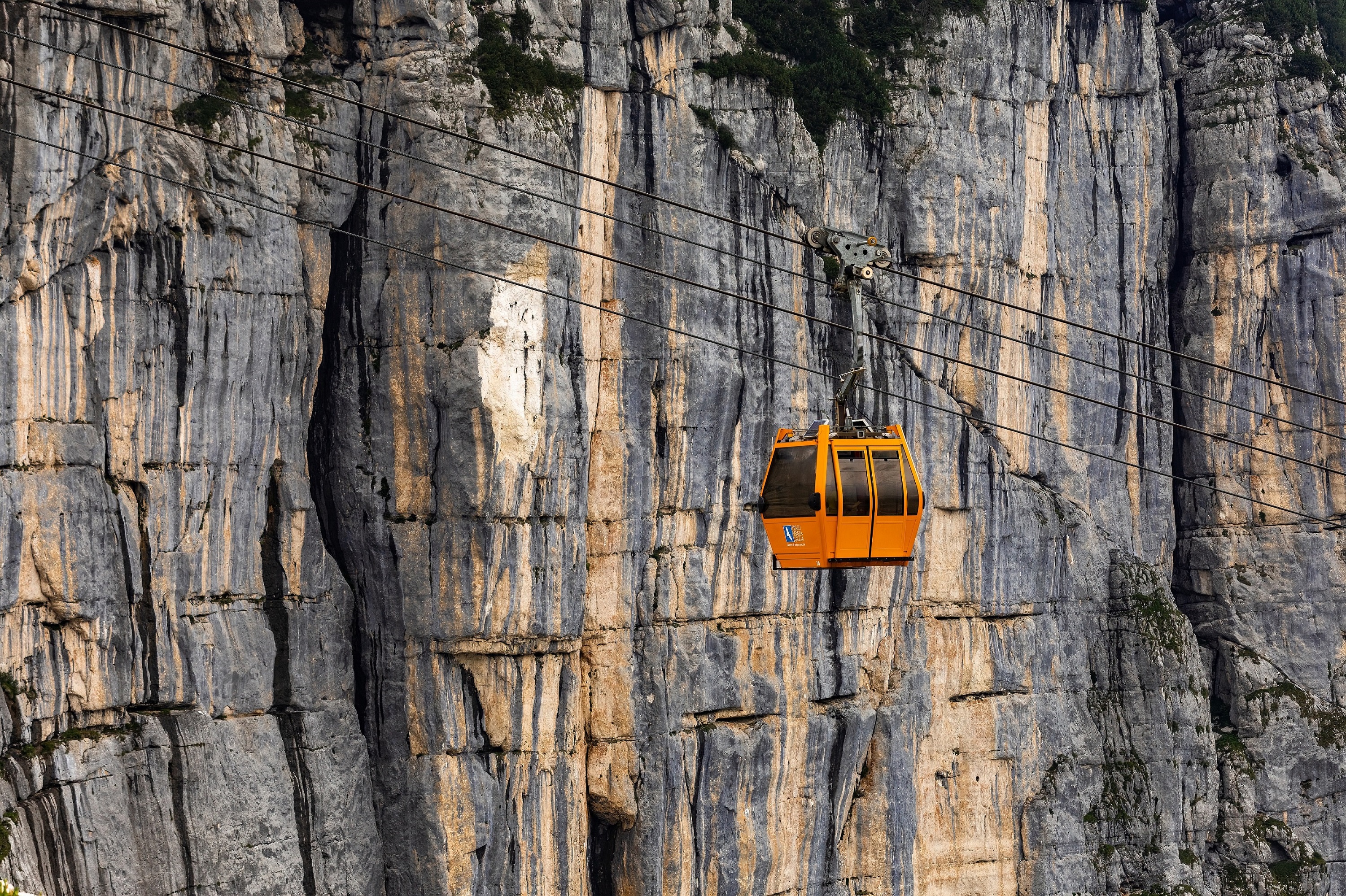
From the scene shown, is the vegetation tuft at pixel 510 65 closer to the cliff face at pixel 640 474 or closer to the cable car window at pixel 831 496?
the cliff face at pixel 640 474

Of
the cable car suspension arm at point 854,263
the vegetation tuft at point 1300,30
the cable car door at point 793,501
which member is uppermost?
the vegetation tuft at point 1300,30

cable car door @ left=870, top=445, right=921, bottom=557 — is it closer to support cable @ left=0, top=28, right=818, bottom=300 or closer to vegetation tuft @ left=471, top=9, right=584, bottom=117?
support cable @ left=0, top=28, right=818, bottom=300

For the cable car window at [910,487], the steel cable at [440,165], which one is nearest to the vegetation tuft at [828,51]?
the steel cable at [440,165]

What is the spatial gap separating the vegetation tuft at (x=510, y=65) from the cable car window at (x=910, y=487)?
56.2 feet

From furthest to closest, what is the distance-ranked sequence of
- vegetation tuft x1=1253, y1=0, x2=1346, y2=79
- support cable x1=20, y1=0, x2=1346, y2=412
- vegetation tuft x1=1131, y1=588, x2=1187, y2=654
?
vegetation tuft x1=1253, y1=0, x2=1346, y2=79, vegetation tuft x1=1131, y1=588, x2=1187, y2=654, support cable x1=20, y1=0, x2=1346, y2=412

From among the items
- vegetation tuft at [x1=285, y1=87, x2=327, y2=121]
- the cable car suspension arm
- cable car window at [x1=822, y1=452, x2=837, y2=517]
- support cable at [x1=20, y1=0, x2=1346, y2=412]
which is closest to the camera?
the cable car suspension arm

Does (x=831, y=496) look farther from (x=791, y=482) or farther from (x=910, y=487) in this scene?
(x=910, y=487)

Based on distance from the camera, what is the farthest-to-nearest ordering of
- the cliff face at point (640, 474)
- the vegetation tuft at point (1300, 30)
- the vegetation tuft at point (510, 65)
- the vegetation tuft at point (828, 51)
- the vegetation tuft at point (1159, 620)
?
the vegetation tuft at point (1300, 30) < the vegetation tuft at point (1159, 620) < the vegetation tuft at point (828, 51) < the vegetation tuft at point (510, 65) < the cliff face at point (640, 474)

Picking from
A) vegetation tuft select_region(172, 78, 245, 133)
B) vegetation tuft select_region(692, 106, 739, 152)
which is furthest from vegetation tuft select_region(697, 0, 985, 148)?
vegetation tuft select_region(172, 78, 245, 133)

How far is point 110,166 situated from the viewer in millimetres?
36031

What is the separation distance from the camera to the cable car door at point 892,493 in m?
27.0

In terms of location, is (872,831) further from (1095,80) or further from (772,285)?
(1095,80)

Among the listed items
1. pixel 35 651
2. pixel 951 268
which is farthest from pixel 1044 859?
pixel 35 651

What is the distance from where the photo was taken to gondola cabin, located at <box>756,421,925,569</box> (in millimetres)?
26984
